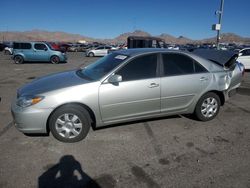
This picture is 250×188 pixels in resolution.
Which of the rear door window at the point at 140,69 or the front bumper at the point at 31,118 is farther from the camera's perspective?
the rear door window at the point at 140,69

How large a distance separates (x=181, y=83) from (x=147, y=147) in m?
1.49

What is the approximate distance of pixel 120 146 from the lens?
12.6 ft

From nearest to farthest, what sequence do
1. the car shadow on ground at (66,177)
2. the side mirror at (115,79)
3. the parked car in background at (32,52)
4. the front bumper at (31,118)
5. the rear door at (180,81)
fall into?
the car shadow on ground at (66,177) → the front bumper at (31,118) → the side mirror at (115,79) → the rear door at (180,81) → the parked car in background at (32,52)

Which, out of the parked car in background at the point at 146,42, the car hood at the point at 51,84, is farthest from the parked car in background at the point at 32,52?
the car hood at the point at 51,84

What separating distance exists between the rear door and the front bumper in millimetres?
2175

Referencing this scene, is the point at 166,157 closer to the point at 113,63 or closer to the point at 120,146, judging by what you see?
the point at 120,146

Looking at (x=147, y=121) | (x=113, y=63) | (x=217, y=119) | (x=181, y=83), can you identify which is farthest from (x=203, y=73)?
(x=113, y=63)

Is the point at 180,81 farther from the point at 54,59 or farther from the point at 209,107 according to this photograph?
the point at 54,59

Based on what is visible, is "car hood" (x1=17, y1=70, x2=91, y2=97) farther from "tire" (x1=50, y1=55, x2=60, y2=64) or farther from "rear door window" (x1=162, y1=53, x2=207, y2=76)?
"tire" (x1=50, y1=55, x2=60, y2=64)

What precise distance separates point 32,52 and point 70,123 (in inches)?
620

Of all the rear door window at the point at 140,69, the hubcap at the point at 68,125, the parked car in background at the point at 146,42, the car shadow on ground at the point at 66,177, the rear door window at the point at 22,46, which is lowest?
the car shadow on ground at the point at 66,177

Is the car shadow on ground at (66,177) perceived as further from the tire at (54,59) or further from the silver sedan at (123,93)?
the tire at (54,59)

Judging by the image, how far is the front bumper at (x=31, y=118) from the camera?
3670mm

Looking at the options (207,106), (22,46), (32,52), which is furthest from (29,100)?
(22,46)
